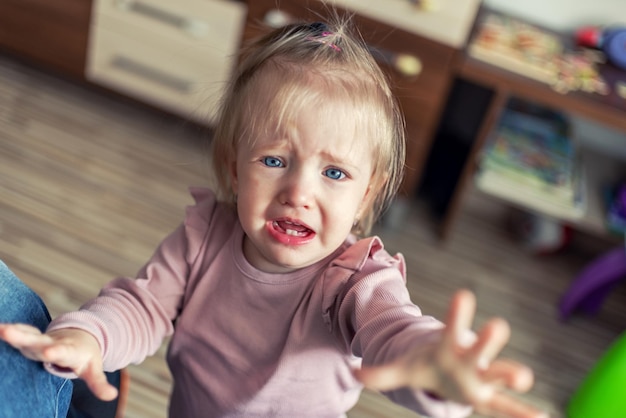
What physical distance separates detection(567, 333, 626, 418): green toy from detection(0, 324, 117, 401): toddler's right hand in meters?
1.12

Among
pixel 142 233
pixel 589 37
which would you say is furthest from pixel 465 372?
pixel 589 37

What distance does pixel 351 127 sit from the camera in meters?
0.74

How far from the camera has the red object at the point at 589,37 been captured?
6.31ft

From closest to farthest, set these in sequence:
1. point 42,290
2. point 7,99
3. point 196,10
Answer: point 42,290 < point 196,10 < point 7,99

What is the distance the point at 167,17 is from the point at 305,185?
1407 mm

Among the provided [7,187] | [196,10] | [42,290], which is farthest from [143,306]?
[196,10]

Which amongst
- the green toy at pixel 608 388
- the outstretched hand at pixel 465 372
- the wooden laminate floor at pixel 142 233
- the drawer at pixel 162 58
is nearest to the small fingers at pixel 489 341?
the outstretched hand at pixel 465 372

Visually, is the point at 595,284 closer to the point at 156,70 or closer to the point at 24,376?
the point at 156,70

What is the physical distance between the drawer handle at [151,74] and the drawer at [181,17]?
105 millimetres

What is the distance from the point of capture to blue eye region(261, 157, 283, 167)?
2.45 ft

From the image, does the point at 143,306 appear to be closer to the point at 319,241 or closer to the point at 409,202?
the point at 319,241

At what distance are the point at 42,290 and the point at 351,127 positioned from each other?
987 mm

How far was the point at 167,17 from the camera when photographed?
1987 millimetres

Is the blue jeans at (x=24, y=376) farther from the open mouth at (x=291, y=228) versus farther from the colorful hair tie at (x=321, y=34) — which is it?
the colorful hair tie at (x=321, y=34)
